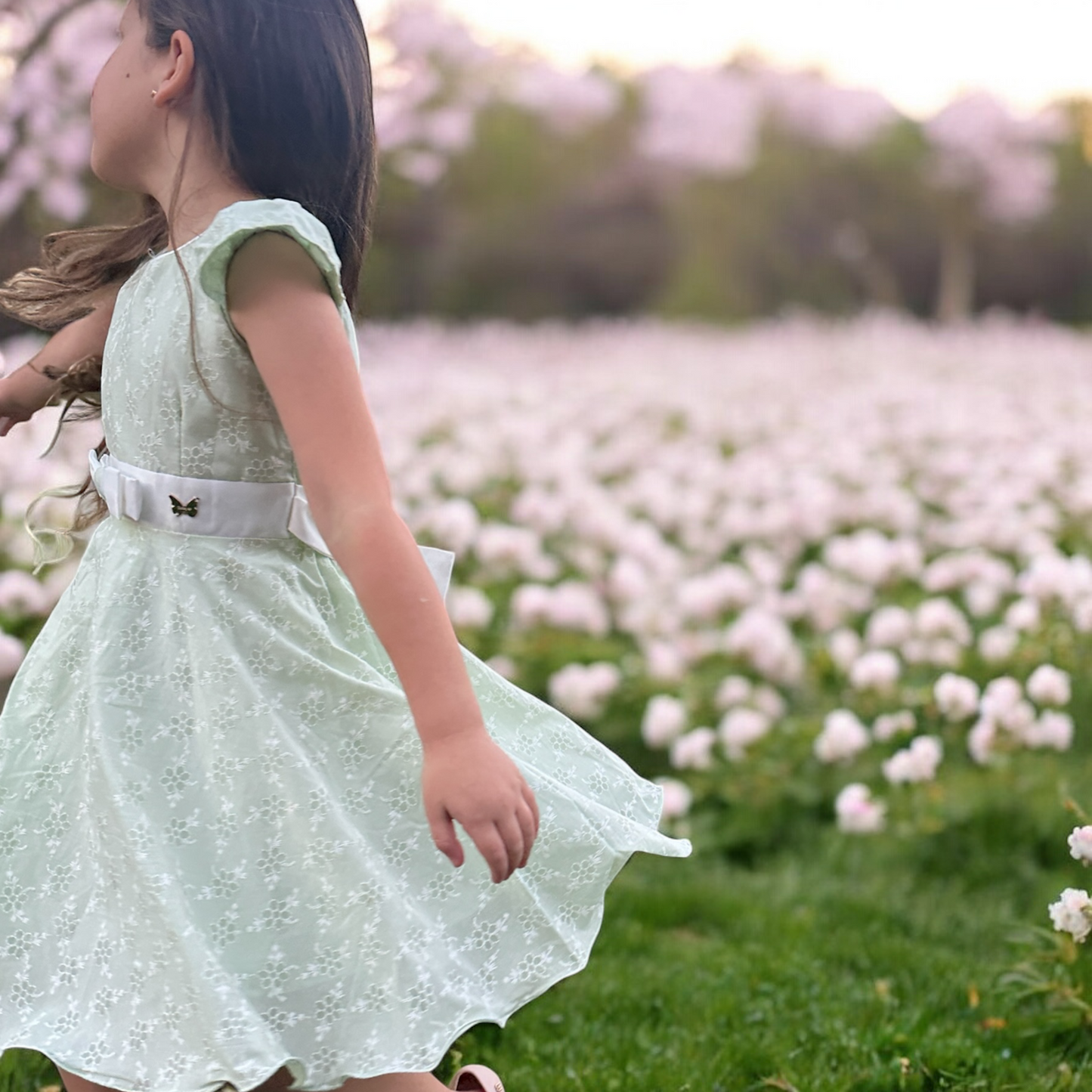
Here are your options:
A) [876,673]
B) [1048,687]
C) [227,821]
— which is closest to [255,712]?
[227,821]

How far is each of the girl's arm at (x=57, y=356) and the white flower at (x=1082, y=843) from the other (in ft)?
4.84

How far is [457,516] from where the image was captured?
4832mm

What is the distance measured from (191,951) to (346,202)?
881 millimetres

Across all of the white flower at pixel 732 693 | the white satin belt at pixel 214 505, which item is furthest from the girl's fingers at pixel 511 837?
the white flower at pixel 732 693

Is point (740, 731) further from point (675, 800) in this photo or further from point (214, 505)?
point (214, 505)

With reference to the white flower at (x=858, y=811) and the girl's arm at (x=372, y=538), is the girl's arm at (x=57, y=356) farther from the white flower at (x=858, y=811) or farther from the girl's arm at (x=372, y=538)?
the white flower at (x=858, y=811)

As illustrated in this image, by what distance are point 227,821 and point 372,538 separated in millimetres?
369

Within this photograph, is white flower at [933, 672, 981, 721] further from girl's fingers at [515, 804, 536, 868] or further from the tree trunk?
the tree trunk

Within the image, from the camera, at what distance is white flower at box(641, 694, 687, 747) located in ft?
12.9

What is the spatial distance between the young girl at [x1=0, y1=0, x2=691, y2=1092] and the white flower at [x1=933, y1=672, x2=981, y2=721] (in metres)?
1.96

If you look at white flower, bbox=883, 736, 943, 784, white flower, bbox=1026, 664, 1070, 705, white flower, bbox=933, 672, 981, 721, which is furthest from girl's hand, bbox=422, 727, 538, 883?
white flower, bbox=933, 672, 981, 721

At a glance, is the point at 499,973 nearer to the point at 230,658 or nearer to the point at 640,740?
the point at 230,658

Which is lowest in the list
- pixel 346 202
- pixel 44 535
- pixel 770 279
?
pixel 770 279

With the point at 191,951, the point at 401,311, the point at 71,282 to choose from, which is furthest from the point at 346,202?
the point at 401,311
